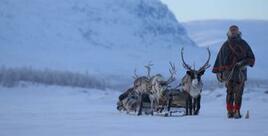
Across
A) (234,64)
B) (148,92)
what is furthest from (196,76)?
(234,64)

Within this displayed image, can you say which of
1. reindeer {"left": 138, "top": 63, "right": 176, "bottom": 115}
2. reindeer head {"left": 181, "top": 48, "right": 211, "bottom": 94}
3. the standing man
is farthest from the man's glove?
reindeer {"left": 138, "top": 63, "right": 176, "bottom": 115}

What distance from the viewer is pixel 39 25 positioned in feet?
621

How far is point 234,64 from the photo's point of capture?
52.5ft

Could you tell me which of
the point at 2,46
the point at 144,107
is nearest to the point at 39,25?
the point at 2,46

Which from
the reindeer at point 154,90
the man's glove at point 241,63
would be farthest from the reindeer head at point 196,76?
the man's glove at point 241,63

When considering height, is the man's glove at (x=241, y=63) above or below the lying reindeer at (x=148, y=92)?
above

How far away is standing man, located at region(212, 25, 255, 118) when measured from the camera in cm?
1597

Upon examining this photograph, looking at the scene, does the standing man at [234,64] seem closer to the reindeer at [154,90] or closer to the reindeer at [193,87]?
the reindeer at [193,87]

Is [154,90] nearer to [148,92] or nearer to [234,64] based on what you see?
[148,92]

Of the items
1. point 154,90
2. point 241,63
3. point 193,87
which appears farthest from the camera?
point 154,90

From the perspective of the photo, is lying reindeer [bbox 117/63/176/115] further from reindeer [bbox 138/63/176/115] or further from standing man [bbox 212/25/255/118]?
standing man [bbox 212/25/255/118]

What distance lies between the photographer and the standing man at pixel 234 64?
52.4ft

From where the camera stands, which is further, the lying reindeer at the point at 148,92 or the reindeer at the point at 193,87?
the lying reindeer at the point at 148,92

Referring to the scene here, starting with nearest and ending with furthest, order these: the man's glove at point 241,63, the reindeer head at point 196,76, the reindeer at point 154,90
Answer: the man's glove at point 241,63 → the reindeer head at point 196,76 → the reindeer at point 154,90
